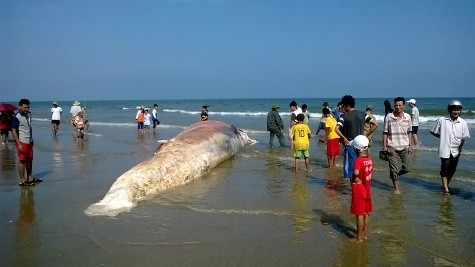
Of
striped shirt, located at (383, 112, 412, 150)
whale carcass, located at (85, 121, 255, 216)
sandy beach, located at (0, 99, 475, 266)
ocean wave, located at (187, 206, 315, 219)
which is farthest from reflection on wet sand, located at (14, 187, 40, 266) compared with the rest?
striped shirt, located at (383, 112, 412, 150)

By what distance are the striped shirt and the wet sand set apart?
93cm

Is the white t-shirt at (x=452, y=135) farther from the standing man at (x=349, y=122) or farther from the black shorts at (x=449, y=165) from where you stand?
the standing man at (x=349, y=122)

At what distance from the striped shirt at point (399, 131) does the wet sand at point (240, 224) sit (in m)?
0.93

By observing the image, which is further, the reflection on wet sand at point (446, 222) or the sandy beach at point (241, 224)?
the reflection on wet sand at point (446, 222)

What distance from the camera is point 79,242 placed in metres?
4.96

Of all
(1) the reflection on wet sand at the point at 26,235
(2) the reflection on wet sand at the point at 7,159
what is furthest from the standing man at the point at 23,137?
(2) the reflection on wet sand at the point at 7,159

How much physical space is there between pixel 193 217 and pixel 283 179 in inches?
127

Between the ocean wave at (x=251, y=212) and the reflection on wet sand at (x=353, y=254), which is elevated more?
the ocean wave at (x=251, y=212)

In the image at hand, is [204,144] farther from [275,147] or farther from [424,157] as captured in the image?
[424,157]

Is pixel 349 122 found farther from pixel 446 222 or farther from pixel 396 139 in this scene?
pixel 446 222

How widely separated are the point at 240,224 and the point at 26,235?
2858 millimetres

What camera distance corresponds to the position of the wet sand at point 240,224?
4535 mm

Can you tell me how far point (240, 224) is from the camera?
221 inches

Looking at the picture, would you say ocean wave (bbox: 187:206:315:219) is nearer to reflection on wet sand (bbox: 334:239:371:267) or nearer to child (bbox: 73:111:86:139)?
reflection on wet sand (bbox: 334:239:371:267)
